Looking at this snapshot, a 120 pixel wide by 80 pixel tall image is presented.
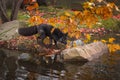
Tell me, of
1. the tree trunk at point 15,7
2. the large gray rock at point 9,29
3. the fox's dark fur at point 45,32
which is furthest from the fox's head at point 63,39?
the tree trunk at point 15,7

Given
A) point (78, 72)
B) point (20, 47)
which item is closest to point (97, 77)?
point (78, 72)

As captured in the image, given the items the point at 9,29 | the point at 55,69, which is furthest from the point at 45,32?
the point at 9,29

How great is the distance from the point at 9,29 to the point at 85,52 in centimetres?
452

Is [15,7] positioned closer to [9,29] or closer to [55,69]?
[9,29]

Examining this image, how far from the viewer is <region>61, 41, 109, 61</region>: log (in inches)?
468

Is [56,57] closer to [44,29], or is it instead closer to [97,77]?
[44,29]

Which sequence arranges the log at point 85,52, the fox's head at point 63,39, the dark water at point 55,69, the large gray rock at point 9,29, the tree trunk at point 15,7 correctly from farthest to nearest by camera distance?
the tree trunk at point 15,7 → the large gray rock at point 9,29 → the fox's head at point 63,39 → the log at point 85,52 → the dark water at point 55,69

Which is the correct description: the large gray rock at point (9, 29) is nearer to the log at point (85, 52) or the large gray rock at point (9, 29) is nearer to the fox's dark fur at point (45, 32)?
the fox's dark fur at point (45, 32)

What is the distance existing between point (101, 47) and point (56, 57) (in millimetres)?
2385

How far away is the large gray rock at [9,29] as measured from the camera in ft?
47.4

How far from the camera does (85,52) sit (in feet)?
40.3

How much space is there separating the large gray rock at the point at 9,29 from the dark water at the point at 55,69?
188cm

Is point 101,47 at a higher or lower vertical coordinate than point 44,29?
lower

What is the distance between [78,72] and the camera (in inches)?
419
